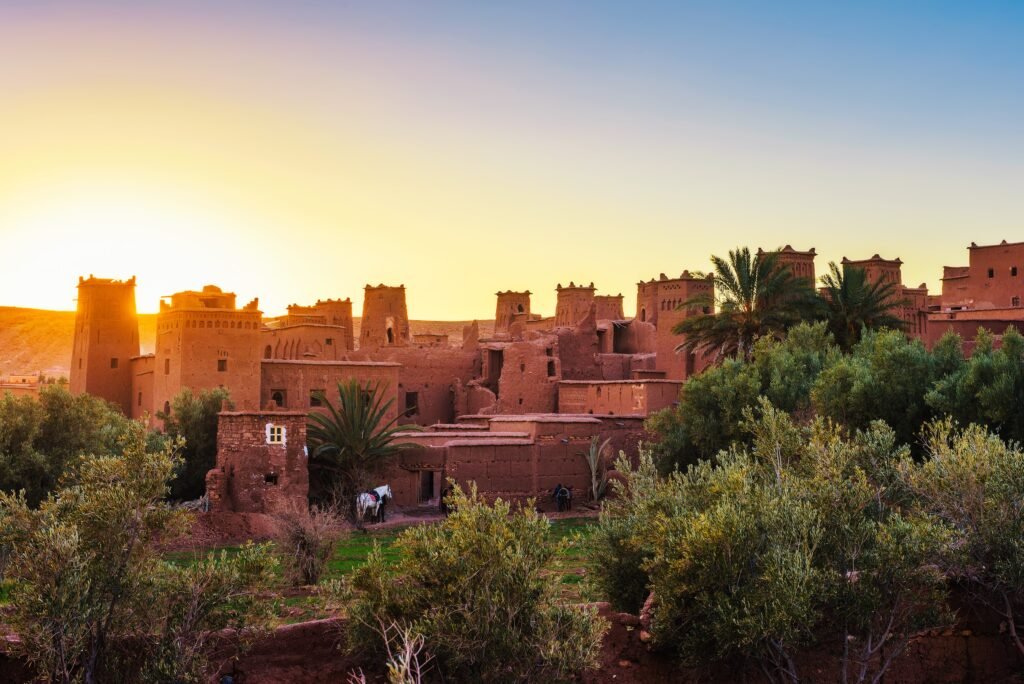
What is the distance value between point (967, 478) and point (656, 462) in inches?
492

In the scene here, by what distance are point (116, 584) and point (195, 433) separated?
18575 millimetres

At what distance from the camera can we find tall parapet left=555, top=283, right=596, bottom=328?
2179 inches

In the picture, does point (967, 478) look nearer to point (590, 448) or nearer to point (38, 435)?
point (590, 448)

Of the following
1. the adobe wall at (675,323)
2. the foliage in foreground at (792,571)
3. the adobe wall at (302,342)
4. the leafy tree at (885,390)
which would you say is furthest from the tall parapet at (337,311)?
the foliage in foreground at (792,571)

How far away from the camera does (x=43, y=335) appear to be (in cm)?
10219

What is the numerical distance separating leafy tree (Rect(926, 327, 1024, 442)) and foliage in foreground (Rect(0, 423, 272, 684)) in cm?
1187

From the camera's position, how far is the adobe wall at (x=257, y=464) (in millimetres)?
23750

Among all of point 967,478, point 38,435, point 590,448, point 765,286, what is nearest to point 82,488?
point 967,478

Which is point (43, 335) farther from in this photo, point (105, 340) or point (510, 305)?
point (105, 340)

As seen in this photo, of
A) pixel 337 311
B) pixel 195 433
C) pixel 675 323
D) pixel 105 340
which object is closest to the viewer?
pixel 195 433

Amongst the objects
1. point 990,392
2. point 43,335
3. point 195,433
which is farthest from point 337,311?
point 43,335

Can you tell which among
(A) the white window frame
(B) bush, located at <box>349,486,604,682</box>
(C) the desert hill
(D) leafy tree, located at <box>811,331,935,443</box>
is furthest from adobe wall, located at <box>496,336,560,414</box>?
(C) the desert hill

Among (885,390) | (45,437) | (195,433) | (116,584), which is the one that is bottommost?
(116,584)

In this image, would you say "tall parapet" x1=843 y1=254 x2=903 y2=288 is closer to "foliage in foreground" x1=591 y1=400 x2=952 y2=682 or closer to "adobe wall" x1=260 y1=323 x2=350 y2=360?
"adobe wall" x1=260 y1=323 x2=350 y2=360
